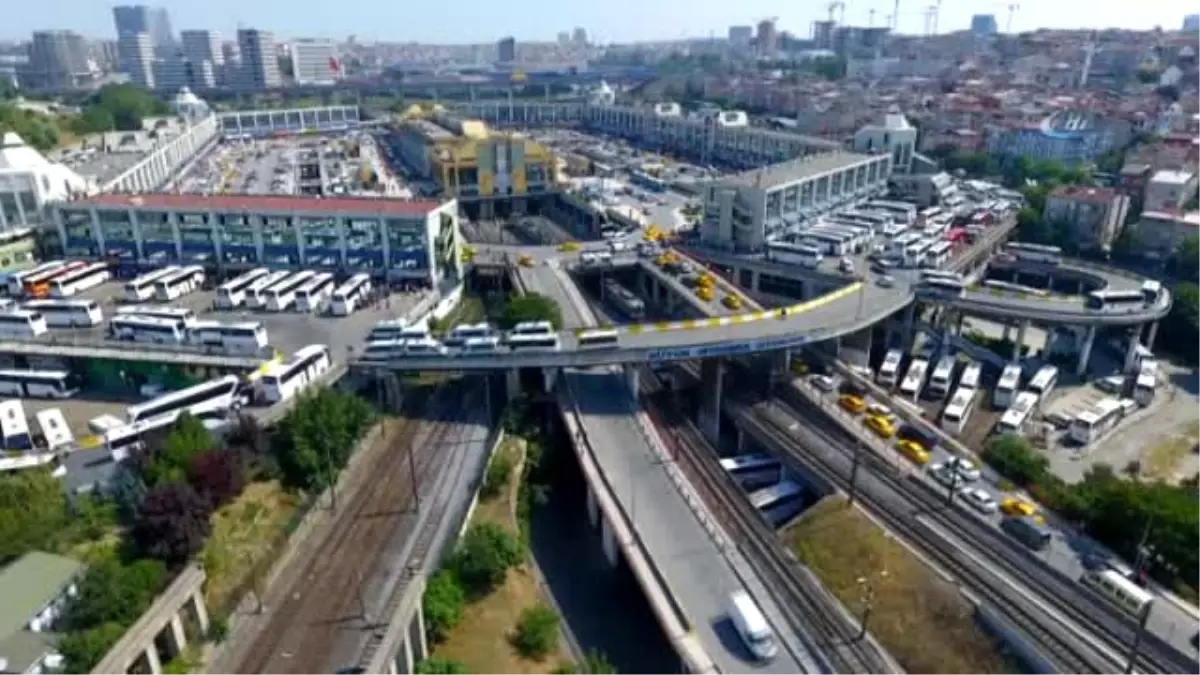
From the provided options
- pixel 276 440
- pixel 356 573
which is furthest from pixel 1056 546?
pixel 276 440

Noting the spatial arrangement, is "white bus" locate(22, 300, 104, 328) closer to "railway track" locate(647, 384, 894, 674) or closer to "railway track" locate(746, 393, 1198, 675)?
"railway track" locate(647, 384, 894, 674)

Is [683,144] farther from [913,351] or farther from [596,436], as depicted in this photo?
[596,436]

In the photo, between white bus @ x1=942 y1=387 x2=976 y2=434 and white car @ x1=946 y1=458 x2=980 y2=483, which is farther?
white bus @ x1=942 y1=387 x2=976 y2=434

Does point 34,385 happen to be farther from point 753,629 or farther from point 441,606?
point 753,629

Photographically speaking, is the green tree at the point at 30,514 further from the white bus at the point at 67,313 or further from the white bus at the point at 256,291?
the white bus at the point at 256,291

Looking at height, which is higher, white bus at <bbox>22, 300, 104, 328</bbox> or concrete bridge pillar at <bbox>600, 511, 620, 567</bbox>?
white bus at <bbox>22, 300, 104, 328</bbox>

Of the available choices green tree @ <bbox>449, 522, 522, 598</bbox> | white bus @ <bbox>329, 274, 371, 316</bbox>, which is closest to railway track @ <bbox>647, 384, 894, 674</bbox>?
green tree @ <bbox>449, 522, 522, 598</bbox>
